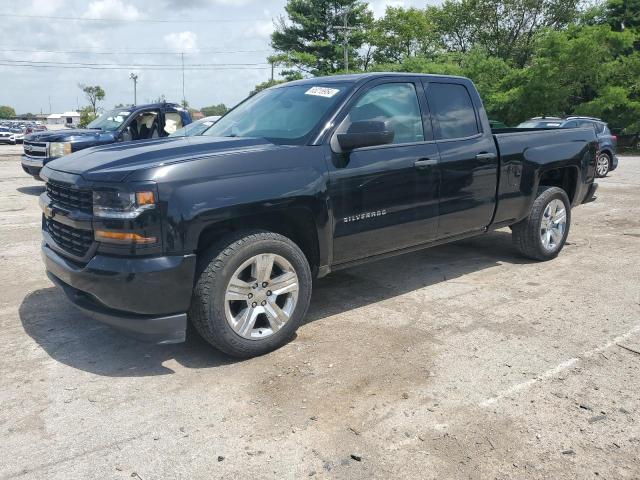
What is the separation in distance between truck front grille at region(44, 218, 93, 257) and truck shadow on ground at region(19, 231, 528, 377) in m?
0.73

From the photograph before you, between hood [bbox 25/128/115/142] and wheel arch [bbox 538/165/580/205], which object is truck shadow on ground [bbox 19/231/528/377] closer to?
wheel arch [bbox 538/165/580/205]

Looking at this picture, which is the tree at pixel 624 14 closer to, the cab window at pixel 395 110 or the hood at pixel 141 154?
the cab window at pixel 395 110

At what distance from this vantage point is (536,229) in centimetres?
580

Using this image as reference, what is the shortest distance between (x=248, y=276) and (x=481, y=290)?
7.96 feet

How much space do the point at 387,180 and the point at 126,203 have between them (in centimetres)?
194

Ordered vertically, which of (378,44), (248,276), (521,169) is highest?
(378,44)

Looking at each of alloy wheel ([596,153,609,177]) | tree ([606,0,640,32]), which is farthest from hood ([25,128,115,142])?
tree ([606,0,640,32])

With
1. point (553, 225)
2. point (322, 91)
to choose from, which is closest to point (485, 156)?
point (553, 225)

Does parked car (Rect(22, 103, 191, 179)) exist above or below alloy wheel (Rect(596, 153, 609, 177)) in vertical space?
above

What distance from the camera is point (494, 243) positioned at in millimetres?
6984

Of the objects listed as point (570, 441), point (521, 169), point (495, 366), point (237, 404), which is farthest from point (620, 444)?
point (521, 169)

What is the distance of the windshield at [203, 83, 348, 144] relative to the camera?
4.12 meters

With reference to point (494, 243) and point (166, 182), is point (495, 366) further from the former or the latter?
point (494, 243)

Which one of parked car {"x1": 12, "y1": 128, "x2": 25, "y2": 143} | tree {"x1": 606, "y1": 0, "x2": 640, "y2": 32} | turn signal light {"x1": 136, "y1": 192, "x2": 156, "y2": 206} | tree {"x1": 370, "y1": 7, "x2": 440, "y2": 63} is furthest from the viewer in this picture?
tree {"x1": 370, "y1": 7, "x2": 440, "y2": 63}
